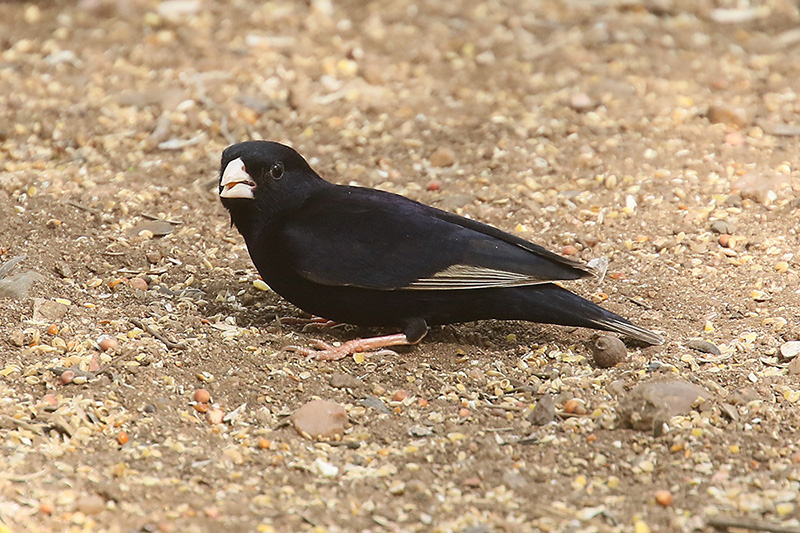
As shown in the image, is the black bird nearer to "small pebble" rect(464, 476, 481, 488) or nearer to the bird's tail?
the bird's tail

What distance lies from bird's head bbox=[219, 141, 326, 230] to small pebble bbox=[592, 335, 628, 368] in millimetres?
1399

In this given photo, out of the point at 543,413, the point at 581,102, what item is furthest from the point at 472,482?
the point at 581,102

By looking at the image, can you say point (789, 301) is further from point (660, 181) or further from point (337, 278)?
point (337, 278)

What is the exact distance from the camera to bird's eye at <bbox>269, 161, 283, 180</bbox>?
4465 millimetres

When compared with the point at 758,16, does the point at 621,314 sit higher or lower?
lower

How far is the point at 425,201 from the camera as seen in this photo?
18.9 ft

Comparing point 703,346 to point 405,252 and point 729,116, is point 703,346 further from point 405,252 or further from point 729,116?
point 729,116

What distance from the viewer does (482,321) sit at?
15.5 ft

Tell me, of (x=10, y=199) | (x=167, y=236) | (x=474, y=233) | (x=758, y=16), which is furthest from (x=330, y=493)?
(x=758, y=16)

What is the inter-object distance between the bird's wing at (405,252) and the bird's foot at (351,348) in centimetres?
23

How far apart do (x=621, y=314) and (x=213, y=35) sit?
4496 mm

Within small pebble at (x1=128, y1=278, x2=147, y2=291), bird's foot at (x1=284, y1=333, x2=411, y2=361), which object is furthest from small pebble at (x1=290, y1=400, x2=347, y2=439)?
small pebble at (x1=128, y1=278, x2=147, y2=291)

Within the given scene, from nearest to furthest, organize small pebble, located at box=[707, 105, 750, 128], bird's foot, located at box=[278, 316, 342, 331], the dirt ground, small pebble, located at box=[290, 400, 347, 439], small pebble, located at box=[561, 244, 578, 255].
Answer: the dirt ground, small pebble, located at box=[290, 400, 347, 439], bird's foot, located at box=[278, 316, 342, 331], small pebble, located at box=[561, 244, 578, 255], small pebble, located at box=[707, 105, 750, 128]

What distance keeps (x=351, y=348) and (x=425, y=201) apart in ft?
5.48
